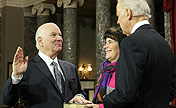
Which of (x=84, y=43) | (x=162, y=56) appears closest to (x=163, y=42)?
(x=162, y=56)

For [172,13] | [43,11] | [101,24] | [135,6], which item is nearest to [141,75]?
[135,6]

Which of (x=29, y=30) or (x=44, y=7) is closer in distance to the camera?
(x=44, y=7)

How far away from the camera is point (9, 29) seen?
42.3 feet

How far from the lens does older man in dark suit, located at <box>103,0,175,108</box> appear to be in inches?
80.0

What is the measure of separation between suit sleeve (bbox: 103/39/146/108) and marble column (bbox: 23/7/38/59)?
37.2 ft

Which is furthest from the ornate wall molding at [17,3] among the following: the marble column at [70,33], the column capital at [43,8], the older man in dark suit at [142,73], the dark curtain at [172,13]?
the older man in dark suit at [142,73]

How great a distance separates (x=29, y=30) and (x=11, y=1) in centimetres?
147

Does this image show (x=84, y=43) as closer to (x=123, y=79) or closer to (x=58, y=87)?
(x=58, y=87)

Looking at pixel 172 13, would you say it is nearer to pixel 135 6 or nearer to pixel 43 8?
pixel 135 6

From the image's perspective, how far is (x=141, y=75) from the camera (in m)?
2.04

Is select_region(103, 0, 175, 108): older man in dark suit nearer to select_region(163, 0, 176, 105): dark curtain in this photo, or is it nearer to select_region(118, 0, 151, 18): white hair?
select_region(118, 0, 151, 18): white hair

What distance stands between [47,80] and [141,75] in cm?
133

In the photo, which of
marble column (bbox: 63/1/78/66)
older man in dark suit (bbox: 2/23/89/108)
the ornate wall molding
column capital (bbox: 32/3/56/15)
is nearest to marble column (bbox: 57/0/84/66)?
marble column (bbox: 63/1/78/66)

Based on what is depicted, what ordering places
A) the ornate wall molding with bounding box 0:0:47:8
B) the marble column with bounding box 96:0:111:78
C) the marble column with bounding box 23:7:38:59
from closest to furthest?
the marble column with bounding box 96:0:111:78, the ornate wall molding with bounding box 0:0:47:8, the marble column with bounding box 23:7:38:59
